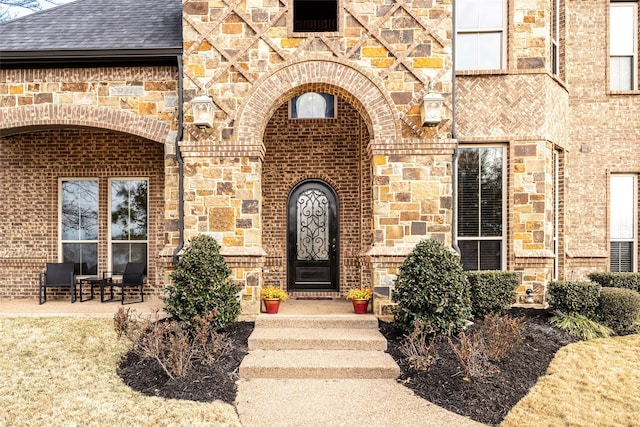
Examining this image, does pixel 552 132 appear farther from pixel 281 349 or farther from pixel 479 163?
pixel 281 349

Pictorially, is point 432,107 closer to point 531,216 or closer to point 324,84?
point 324,84

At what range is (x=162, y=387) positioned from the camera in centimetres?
471

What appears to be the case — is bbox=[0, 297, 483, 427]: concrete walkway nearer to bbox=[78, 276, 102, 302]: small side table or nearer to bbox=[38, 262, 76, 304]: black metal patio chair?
bbox=[78, 276, 102, 302]: small side table

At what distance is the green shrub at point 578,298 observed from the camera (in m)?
6.73

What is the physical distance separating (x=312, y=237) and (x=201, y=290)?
344 cm

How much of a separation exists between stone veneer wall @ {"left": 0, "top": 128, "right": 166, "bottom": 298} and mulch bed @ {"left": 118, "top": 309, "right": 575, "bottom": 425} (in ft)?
13.2

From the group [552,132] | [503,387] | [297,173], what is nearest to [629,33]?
[552,132]

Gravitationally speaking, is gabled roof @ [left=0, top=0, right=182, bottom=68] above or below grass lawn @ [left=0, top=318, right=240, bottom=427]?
above

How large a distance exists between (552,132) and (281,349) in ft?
19.8

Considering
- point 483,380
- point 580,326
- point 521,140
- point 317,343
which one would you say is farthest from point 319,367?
point 521,140

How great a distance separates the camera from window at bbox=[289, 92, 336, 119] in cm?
903

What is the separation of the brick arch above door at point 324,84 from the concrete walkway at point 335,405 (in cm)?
354

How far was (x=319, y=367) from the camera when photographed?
5176mm

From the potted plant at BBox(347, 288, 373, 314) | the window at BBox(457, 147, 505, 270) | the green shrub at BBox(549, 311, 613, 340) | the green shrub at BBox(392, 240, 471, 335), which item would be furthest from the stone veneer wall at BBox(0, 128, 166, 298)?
the green shrub at BBox(549, 311, 613, 340)
